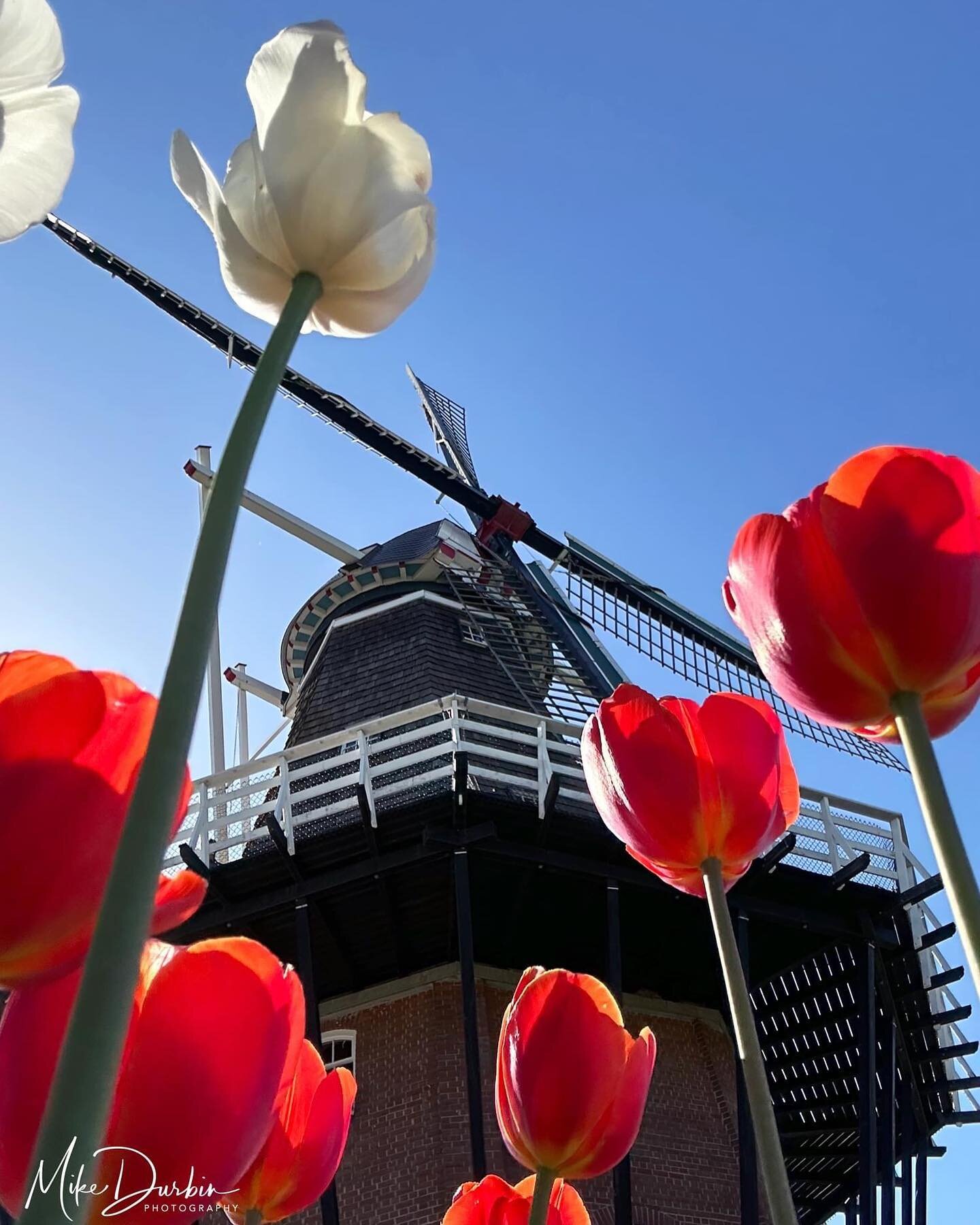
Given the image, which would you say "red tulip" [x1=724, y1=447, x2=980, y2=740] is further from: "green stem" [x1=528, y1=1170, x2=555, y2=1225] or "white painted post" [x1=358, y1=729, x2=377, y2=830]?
"white painted post" [x1=358, y1=729, x2=377, y2=830]

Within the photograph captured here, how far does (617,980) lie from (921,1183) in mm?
4183

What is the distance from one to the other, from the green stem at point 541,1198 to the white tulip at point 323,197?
82 cm

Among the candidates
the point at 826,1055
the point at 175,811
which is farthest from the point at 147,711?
the point at 826,1055

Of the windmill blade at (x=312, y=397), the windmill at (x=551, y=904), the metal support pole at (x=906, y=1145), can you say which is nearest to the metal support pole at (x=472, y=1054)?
the windmill at (x=551, y=904)

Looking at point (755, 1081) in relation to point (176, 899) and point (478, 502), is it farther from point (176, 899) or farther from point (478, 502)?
point (478, 502)

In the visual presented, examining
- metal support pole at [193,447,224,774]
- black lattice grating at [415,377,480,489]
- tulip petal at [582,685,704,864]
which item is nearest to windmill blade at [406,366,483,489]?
black lattice grating at [415,377,480,489]

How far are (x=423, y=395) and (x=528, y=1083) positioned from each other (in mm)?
21202

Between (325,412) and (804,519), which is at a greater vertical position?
(325,412)

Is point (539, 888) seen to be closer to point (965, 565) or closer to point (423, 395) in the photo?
point (965, 565)

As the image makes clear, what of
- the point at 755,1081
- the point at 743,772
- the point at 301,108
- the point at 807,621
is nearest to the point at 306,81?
the point at 301,108

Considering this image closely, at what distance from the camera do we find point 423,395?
869 inches

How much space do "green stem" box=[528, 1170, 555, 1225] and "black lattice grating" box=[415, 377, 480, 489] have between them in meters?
16.9

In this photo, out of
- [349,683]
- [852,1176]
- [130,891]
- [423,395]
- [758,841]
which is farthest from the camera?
[423,395]

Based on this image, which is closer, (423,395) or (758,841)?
(758,841)
